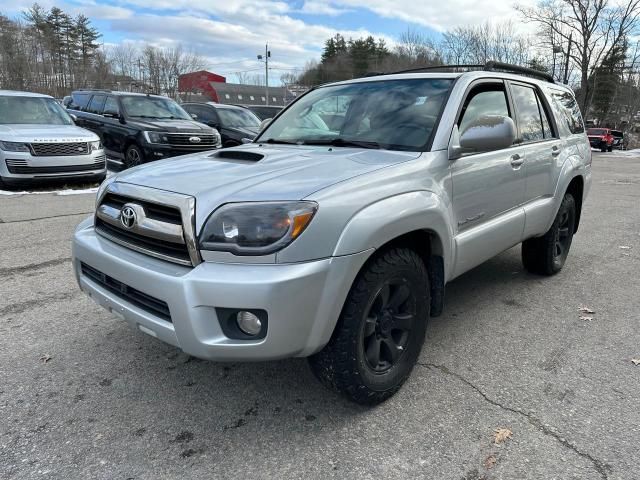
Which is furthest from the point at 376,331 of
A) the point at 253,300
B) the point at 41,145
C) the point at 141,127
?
the point at 141,127

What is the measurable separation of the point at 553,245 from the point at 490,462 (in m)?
2.91

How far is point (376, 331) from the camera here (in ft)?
8.39

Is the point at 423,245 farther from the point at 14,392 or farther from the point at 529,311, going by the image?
the point at 14,392

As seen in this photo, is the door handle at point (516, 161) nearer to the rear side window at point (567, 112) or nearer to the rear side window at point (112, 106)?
the rear side window at point (567, 112)

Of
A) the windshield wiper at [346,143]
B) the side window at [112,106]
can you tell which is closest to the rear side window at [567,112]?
the windshield wiper at [346,143]

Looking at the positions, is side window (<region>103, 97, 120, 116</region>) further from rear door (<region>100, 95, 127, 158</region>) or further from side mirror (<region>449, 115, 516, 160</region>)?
side mirror (<region>449, 115, 516, 160</region>)

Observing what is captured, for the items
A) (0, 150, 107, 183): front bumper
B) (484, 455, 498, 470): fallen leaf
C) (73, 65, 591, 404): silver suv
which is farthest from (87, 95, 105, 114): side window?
(484, 455, 498, 470): fallen leaf

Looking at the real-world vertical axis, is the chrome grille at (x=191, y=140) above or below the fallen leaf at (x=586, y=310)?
above

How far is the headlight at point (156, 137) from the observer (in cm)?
1026

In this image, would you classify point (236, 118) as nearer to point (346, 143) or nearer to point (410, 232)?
point (346, 143)

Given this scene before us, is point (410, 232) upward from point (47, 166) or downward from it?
downward

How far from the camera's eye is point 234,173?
2527 millimetres

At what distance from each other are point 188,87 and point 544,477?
61.5 metres

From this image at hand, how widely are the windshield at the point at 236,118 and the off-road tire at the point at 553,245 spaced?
9.76 m
